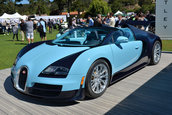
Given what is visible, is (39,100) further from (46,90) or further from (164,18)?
(164,18)

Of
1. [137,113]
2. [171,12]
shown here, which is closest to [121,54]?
[137,113]

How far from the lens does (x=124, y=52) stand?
4121mm

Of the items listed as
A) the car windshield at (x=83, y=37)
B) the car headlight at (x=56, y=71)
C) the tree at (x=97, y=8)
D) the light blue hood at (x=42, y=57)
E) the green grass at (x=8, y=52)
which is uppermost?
the tree at (x=97, y=8)

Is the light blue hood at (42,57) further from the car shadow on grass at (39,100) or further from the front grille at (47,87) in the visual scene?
the car shadow on grass at (39,100)

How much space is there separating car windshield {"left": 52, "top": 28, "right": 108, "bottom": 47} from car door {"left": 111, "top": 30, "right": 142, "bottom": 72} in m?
0.32

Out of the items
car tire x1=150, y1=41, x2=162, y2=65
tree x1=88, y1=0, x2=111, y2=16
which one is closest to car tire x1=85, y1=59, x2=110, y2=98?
car tire x1=150, y1=41, x2=162, y2=65

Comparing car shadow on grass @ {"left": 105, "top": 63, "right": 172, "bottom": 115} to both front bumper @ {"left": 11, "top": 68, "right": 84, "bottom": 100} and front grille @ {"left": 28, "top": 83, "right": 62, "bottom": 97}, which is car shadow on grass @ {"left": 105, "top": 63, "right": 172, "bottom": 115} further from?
front grille @ {"left": 28, "top": 83, "right": 62, "bottom": 97}

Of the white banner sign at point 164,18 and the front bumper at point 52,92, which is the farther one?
the white banner sign at point 164,18

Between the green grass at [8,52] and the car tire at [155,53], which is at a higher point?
the car tire at [155,53]

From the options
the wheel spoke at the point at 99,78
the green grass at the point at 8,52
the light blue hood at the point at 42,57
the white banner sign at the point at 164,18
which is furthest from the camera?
the white banner sign at the point at 164,18

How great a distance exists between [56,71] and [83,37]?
6.10 feet

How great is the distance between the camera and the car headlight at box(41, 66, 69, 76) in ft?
10.1

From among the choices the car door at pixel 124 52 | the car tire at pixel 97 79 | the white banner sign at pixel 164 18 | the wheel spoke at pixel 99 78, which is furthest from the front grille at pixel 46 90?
the white banner sign at pixel 164 18

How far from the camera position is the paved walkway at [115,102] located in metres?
3.09
